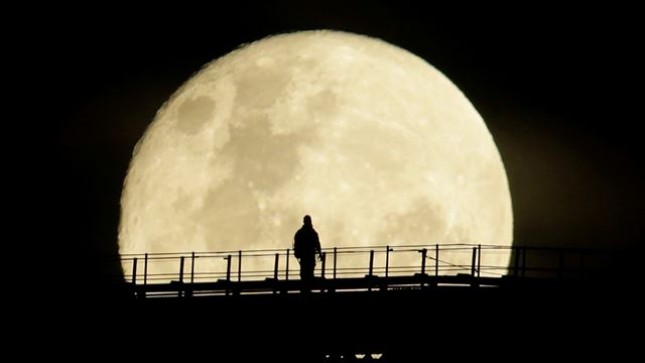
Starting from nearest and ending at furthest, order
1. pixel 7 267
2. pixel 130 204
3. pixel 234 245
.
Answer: pixel 7 267 < pixel 234 245 < pixel 130 204

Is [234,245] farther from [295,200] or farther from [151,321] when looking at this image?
[151,321]

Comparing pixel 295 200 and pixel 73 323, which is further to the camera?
pixel 295 200

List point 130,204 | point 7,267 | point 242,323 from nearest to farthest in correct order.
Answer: point 242,323 → point 7,267 → point 130,204

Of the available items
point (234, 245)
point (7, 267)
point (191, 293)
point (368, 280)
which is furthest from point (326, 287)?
point (234, 245)

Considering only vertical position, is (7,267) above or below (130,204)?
below

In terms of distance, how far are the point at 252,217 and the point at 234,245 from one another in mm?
1226

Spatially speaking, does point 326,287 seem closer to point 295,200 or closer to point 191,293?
point 191,293

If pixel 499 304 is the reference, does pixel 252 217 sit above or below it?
above

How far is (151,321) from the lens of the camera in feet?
90.8

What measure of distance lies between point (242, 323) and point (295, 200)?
16819 mm

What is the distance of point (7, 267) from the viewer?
32.0 meters

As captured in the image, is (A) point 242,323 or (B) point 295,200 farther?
(B) point 295,200

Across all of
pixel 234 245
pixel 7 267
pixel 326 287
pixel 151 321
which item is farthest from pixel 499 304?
pixel 234 245

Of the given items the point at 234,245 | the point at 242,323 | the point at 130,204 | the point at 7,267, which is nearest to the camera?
the point at 242,323
